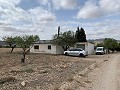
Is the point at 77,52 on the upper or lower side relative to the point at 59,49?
lower

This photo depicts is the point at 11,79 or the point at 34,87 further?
the point at 11,79

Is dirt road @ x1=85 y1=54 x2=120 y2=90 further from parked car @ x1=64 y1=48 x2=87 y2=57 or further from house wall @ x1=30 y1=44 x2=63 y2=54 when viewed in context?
house wall @ x1=30 y1=44 x2=63 y2=54

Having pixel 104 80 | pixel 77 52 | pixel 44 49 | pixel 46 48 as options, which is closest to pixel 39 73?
pixel 104 80

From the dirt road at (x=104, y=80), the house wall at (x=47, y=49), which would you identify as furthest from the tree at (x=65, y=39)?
the dirt road at (x=104, y=80)

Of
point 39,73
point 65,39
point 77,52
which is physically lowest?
point 39,73

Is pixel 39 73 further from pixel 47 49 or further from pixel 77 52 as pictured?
pixel 47 49

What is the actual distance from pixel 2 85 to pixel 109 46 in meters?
65.3

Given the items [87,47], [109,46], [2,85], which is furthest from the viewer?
[109,46]

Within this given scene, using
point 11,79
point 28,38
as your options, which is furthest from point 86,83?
point 28,38

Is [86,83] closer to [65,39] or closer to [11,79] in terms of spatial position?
[11,79]

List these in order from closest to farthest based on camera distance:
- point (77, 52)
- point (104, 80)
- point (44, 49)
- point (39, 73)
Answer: point (104, 80) < point (39, 73) < point (77, 52) < point (44, 49)

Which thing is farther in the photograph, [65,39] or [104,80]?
[65,39]

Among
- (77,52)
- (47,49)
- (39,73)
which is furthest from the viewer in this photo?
(47,49)

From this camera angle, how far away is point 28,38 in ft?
120
